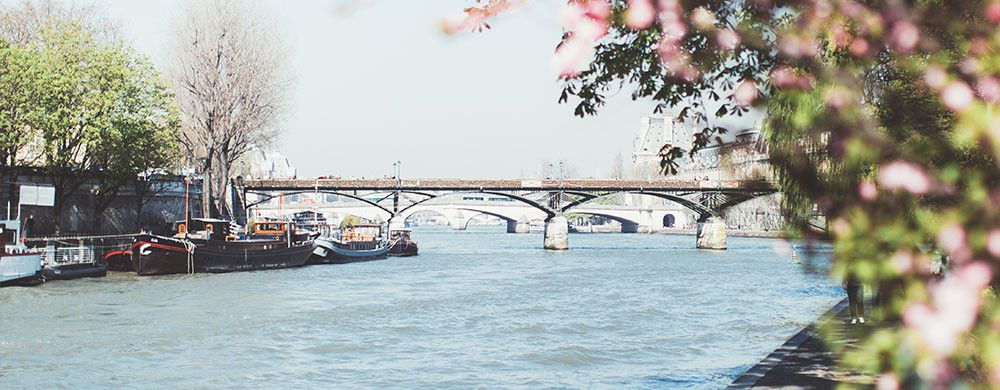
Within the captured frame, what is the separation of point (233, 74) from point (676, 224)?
12311 cm

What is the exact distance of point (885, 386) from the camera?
298 cm

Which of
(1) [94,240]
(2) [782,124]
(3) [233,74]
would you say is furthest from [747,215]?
(2) [782,124]

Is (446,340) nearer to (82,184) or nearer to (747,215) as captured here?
(82,184)

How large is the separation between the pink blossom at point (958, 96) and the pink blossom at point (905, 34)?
314mm

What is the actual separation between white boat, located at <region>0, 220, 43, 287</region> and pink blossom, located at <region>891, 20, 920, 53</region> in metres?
35.3

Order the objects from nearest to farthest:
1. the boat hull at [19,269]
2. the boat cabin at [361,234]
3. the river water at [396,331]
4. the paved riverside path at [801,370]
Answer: the paved riverside path at [801,370], the river water at [396,331], the boat hull at [19,269], the boat cabin at [361,234]

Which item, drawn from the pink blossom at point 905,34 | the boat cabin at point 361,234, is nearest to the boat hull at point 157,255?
the boat cabin at point 361,234

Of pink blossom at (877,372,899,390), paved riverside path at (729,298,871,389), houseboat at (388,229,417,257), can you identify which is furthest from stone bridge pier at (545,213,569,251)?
pink blossom at (877,372,899,390)

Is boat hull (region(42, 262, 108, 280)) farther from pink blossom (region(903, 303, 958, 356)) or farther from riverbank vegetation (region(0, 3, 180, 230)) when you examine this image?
pink blossom (region(903, 303, 958, 356))

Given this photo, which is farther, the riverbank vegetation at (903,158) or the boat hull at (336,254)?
the boat hull at (336,254)

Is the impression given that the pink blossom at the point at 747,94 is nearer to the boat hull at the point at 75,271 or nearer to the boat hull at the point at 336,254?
the boat hull at the point at 75,271

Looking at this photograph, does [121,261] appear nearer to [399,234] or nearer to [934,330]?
[399,234]

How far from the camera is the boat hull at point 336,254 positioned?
6025 centimetres

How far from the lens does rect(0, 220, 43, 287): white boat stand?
33781 mm
